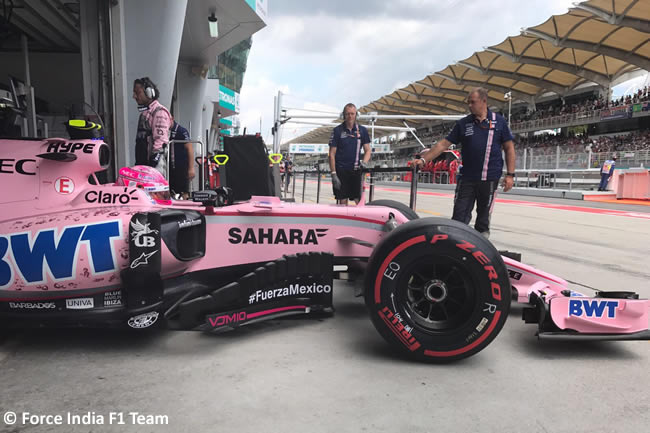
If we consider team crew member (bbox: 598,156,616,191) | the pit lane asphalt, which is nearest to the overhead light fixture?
the pit lane asphalt

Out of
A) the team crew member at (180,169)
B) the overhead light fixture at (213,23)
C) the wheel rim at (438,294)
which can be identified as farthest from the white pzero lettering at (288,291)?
the overhead light fixture at (213,23)

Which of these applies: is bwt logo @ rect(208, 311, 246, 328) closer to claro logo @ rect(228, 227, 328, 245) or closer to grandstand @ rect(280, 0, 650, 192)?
claro logo @ rect(228, 227, 328, 245)

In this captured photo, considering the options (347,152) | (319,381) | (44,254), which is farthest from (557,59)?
(44,254)

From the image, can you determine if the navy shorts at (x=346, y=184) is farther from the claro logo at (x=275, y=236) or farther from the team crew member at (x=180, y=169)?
the claro logo at (x=275, y=236)

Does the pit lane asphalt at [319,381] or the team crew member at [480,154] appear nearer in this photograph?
the pit lane asphalt at [319,381]

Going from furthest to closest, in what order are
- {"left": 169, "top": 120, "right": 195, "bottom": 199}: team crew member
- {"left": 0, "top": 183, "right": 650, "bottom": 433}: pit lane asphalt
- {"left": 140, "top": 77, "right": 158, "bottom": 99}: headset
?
{"left": 169, "top": 120, "right": 195, "bottom": 199}: team crew member, {"left": 140, "top": 77, "right": 158, "bottom": 99}: headset, {"left": 0, "top": 183, "right": 650, "bottom": 433}: pit lane asphalt

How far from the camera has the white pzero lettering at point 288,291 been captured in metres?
2.63

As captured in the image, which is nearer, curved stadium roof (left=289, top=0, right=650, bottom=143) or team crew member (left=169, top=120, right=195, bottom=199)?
team crew member (left=169, top=120, right=195, bottom=199)

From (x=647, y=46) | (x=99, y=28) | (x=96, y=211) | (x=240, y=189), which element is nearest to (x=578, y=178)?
(x=647, y=46)

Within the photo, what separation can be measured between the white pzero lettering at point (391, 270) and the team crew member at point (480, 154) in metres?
1.84

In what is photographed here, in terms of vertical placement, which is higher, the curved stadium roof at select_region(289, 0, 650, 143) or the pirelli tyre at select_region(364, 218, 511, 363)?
the curved stadium roof at select_region(289, 0, 650, 143)

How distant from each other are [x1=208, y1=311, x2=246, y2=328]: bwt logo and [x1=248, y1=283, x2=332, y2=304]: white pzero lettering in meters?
0.10

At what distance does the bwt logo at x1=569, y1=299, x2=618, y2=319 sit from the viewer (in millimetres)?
2395

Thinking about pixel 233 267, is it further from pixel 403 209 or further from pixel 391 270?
pixel 403 209
